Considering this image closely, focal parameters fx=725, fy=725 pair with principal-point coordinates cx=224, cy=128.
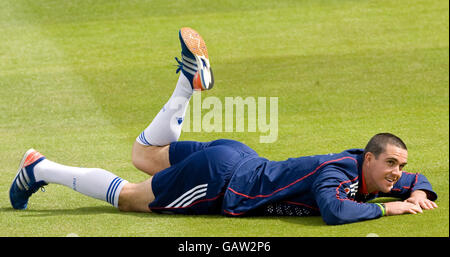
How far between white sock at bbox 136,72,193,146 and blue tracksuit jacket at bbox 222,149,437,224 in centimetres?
77

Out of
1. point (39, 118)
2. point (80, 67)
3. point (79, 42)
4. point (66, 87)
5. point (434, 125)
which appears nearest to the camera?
point (434, 125)

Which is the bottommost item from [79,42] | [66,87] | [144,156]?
[144,156]

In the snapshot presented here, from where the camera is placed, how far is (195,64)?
17.7 feet

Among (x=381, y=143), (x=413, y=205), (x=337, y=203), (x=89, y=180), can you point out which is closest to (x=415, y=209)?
(x=413, y=205)

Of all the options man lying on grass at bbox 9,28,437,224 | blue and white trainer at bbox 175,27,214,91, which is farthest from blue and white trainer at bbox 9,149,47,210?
blue and white trainer at bbox 175,27,214,91

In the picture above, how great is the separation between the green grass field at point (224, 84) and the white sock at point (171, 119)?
2.08 ft

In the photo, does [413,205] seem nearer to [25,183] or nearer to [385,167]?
[385,167]

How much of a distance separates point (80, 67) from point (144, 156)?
3.96 m

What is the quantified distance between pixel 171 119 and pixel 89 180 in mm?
771

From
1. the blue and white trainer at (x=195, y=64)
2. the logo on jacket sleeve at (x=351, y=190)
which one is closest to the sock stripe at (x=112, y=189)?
the blue and white trainer at (x=195, y=64)

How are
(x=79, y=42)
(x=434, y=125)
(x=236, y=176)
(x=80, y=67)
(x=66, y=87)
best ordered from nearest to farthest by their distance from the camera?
(x=236, y=176)
(x=434, y=125)
(x=66, y=87)
(x=80, y=67)
(x=79, y=42)

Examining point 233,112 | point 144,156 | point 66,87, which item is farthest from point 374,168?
point 66,87

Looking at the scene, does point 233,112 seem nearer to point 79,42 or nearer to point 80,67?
point 80,67

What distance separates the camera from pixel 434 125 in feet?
23.7
